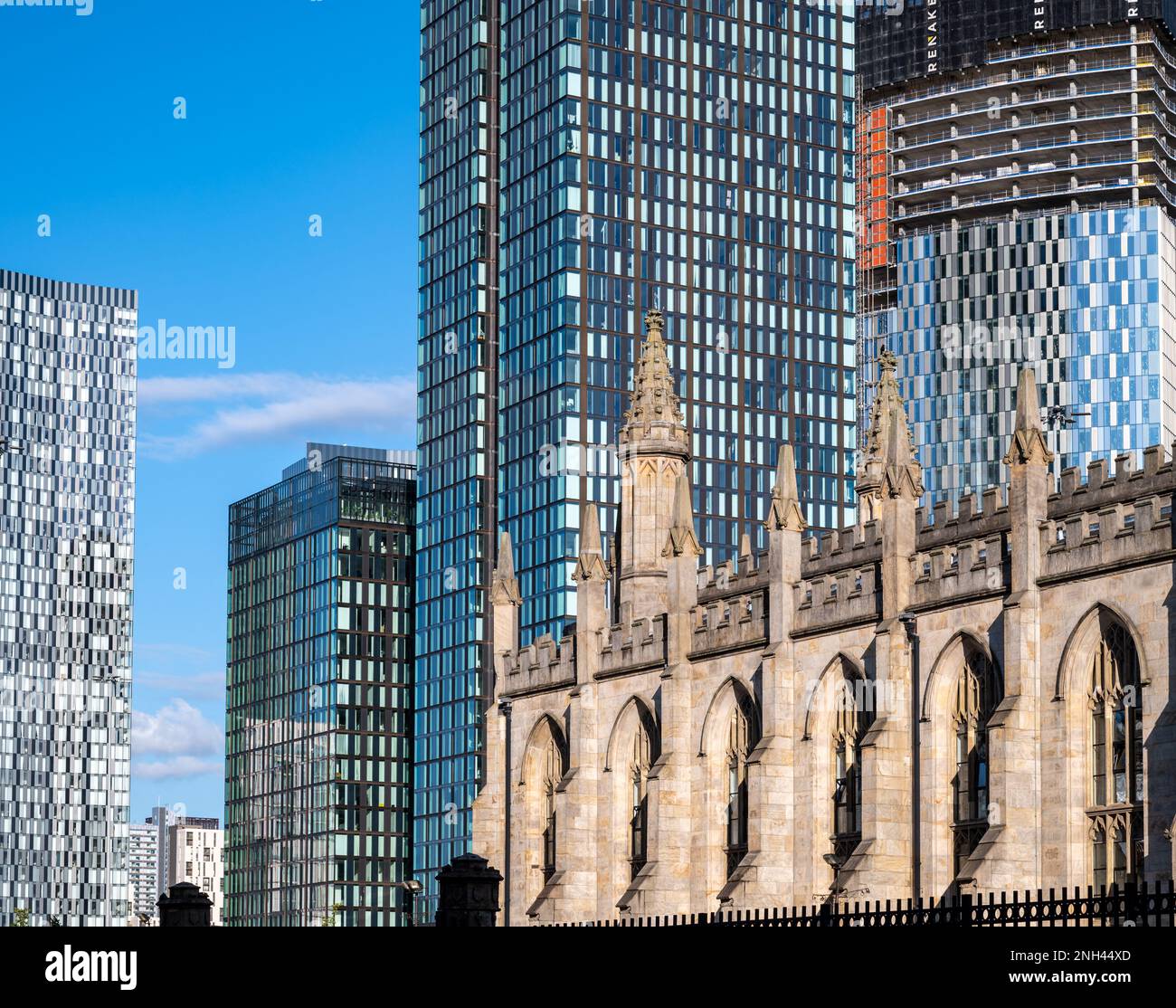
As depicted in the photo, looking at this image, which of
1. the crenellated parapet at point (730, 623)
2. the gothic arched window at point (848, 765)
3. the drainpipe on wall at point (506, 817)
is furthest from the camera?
the drainpipe on wall at point (506, 817)

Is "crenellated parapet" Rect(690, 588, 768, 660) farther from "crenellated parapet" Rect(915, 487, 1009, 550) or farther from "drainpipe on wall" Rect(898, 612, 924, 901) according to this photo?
"drainpipe on wall" Rect(898, 612, 924, 901)

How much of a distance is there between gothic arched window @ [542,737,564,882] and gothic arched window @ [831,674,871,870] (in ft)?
49.1

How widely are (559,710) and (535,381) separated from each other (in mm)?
68689

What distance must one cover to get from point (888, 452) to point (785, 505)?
5245 mm

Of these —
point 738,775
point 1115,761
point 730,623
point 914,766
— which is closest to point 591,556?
point 730,623

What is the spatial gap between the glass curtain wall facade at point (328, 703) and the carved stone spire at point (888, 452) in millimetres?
90490

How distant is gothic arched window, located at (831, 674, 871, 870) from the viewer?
178 feet

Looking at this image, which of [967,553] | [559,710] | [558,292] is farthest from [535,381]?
[967,553]

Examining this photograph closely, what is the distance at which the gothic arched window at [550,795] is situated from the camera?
68812 millimetres

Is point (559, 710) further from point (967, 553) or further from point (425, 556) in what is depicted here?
point (425, 556)

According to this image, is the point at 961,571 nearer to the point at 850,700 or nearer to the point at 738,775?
the point at 850,700

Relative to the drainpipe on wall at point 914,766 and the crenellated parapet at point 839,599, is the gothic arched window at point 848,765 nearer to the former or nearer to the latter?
the crenellated parapet at point 839,599

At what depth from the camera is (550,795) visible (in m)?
69.3

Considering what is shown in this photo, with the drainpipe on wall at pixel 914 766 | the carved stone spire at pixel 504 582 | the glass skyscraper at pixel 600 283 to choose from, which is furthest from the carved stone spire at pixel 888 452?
the glass skyscraper at pixel 600 283
